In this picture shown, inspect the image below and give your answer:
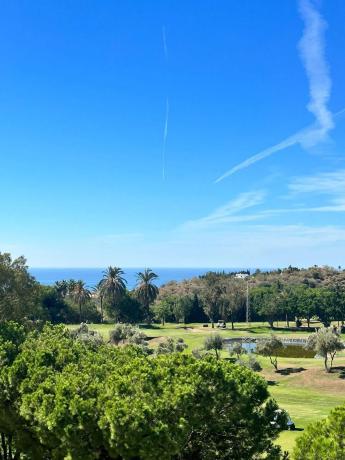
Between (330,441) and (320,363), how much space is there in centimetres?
5444

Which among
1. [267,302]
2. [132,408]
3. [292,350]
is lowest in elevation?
[292,350]

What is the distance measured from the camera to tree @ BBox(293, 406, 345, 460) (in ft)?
52.5

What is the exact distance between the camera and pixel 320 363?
2655 inches

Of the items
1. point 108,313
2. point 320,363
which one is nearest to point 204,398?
point 320,363

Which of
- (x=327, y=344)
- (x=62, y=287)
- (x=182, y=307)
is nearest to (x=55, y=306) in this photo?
(x=62, y=287)

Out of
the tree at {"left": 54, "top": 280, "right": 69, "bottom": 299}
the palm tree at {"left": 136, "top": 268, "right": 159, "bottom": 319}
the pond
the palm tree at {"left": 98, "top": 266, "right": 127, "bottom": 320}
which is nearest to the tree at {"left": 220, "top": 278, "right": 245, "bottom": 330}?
the palm tree at {"left": 136, "top": 268, "right": 159, "bottom": 319}

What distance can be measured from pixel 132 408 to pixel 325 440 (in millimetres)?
6670

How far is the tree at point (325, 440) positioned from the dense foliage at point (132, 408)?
169 inches

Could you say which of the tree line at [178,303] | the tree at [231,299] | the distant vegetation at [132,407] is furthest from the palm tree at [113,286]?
the distant vegetation at [132,407]

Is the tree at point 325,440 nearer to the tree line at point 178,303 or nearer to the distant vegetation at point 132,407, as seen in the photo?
the distant vegetation at point 132,407

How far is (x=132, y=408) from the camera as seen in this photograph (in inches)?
727

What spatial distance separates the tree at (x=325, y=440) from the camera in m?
16.0

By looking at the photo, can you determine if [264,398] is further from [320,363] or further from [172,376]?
[320,363]

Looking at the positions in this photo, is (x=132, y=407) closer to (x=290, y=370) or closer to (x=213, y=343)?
(x=290, y=370)
